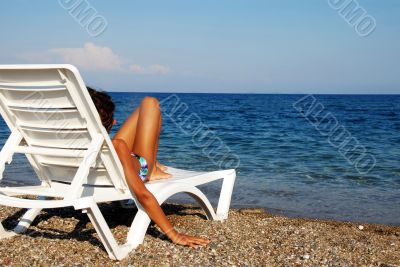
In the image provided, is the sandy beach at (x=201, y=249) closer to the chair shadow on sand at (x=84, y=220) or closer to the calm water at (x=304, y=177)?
the chair shadow on sand at (x=84, y=220)

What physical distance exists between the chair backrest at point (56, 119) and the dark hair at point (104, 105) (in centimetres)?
45

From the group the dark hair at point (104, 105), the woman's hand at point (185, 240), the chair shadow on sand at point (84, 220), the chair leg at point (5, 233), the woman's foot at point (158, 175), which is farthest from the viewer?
the woman's foot at point (158, 175)

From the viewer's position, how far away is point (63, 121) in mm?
3648

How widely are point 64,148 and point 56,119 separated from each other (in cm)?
29

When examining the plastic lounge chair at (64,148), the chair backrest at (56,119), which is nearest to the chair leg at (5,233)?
the plastic lounge chair at (64,148)

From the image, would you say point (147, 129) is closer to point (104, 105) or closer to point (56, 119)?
point (104, 105)

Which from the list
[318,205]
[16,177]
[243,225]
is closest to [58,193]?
[243,225]

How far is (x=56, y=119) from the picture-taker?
3.69 meters

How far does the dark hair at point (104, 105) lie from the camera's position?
412 cm

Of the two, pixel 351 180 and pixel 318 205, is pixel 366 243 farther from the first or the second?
pixel 351 180

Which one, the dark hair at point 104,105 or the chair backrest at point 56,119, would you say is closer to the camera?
the chair backrest at point 56,119

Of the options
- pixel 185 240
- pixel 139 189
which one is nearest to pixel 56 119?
pixel 139 189

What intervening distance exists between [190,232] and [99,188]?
103cm

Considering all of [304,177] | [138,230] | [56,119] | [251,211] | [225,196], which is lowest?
[304,177]
